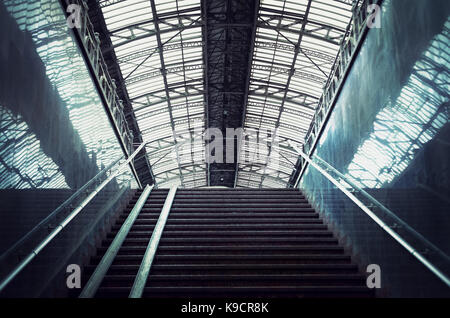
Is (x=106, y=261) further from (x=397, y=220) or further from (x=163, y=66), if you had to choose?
(x=163, y=66)

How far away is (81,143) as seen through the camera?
307 inches

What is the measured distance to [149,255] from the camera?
6.93 meters

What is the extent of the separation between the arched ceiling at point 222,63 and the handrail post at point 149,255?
385 inches

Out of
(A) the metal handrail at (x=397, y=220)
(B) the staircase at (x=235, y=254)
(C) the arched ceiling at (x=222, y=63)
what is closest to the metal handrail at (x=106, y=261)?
(B) the staircase at (x=235, y=254)

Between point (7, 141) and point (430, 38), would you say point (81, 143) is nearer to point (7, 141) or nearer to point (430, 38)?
point (7, 141)

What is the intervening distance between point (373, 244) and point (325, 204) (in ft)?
10.1

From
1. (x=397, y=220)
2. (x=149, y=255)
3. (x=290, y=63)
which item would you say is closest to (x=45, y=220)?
(x=149, y=255)

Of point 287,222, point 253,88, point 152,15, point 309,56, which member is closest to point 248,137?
point 253,88

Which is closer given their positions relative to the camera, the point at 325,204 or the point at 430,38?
the point at 430,38

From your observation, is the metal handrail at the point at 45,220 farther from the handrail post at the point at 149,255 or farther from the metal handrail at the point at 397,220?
the metal handrail at the point at 397,220

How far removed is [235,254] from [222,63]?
16.0 m

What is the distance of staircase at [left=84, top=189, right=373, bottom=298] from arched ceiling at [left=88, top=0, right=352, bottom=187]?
869cm

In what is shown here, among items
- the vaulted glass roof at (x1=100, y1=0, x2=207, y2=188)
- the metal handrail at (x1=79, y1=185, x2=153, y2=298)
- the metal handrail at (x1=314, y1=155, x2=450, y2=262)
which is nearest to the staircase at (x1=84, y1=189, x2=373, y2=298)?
the metal handrail at (x1=79, y1=185, x2=153, y2=298)

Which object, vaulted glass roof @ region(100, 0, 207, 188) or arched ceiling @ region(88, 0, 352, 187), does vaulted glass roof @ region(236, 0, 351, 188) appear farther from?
vaulted glass roof @ region(100, 0, 207, 188)
